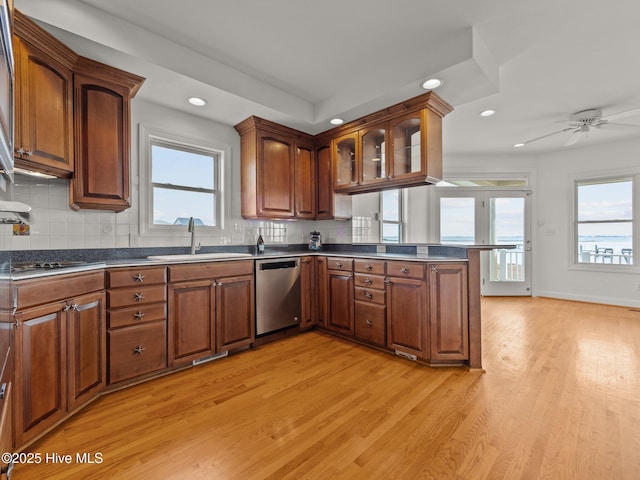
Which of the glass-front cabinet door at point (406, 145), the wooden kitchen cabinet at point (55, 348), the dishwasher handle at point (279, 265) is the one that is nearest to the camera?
the wooden kitchen cabinet at point (55, 348)

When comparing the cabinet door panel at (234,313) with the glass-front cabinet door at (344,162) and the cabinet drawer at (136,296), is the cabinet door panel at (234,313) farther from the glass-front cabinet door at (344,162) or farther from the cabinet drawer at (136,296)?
the glass-front cabinet door at (344,162)

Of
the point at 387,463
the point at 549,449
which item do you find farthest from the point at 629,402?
the point at 387,463

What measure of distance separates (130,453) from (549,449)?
2159 mm

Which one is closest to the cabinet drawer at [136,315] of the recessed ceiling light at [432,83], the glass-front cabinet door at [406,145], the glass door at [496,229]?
the glass-front cabinet door at [406,145]

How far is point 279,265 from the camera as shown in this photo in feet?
10.4

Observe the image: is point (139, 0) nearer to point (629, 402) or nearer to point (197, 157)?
point (197, 157)

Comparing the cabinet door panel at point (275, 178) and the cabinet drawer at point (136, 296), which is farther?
the cabinet door panel at point (275, 178)

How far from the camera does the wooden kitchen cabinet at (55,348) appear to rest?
152 centimetres

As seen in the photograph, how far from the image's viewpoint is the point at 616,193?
4754mm

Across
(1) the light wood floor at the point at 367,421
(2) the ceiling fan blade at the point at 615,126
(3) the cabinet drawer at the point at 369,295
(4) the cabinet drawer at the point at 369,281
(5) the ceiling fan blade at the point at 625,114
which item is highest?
(5) the ceiling fan blade at the point at 625,114

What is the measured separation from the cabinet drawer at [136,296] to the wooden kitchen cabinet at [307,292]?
1481 millimetres

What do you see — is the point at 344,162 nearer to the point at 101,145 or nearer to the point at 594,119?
the point at 101,145

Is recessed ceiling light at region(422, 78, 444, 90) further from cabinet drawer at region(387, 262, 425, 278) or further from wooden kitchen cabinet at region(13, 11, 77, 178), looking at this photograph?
wooden kitchen cabinet at region(13, 11, 77, 178)

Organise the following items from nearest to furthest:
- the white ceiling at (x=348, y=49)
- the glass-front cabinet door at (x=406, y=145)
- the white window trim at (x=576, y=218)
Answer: the white ceiling at (x=348, y=49) < the glass-front cabinet door at (x=406, y=145) < the white window trim at (x=576, y=218)
